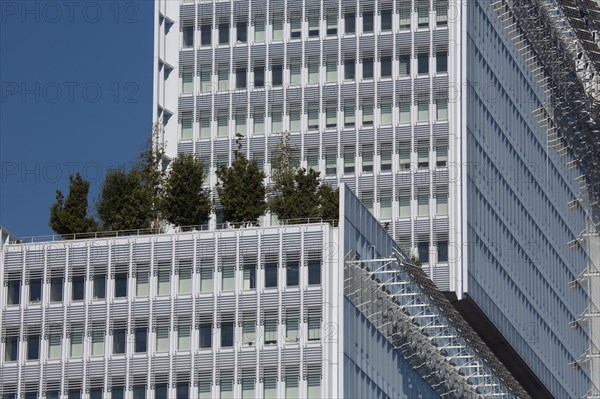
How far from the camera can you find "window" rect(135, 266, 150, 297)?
407 feet

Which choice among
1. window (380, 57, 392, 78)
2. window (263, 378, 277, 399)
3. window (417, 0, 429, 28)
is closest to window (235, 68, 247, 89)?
window (380, 57, 392, 78)

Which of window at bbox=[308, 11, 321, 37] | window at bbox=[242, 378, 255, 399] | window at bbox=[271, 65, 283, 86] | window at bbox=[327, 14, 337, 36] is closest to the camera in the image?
window at bbox=[242, 378, 255, 399]

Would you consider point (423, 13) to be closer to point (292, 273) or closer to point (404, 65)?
point (404, 65)

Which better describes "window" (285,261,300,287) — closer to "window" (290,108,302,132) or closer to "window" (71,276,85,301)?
"window" (71,276,85,301)

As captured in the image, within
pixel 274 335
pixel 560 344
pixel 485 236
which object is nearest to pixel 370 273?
pixel 274 335

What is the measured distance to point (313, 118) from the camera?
16100 centimetres

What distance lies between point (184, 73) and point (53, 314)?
141 feet

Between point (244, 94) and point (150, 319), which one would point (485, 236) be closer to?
point (244, 94)

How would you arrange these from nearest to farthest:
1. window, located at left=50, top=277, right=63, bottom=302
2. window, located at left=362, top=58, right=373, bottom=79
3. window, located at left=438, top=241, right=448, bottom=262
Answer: window, located at left=50, top=277, right=63, bottom=302 → window, located at left=438, top=241, right=448, bottom=262 → window, located at left=362, top=58, right=373, bottom=79

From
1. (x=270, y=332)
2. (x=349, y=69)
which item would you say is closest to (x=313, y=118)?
(x=349, y=69)

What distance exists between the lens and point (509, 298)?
6427 inches

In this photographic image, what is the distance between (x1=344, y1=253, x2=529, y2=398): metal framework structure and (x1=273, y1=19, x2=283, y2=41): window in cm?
3157

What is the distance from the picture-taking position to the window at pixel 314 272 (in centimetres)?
11994

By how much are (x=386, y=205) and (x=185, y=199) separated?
25.0 m
